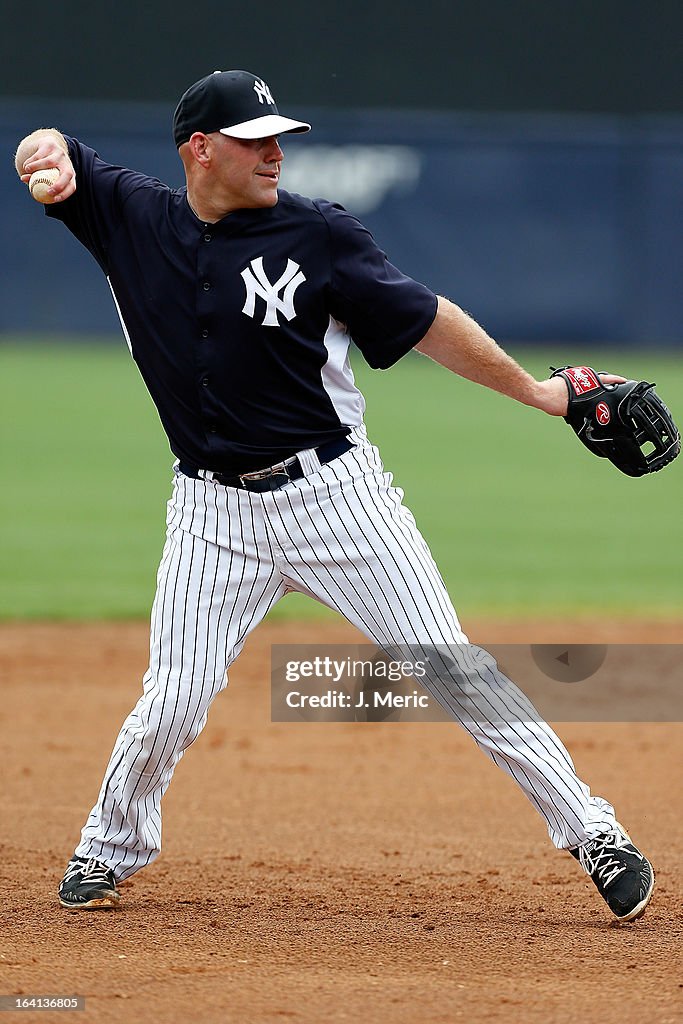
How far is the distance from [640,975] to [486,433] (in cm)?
1094

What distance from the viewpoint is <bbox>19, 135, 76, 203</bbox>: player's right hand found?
330cm

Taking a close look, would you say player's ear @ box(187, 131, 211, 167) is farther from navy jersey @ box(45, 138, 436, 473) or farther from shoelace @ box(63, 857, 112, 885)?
shoelace @ box(63, 857, 112, 885)

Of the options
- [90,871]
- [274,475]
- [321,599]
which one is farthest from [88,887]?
[274,475]

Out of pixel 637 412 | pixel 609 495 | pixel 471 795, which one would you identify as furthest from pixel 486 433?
pixel 637 412

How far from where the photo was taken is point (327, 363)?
3232 millimetres

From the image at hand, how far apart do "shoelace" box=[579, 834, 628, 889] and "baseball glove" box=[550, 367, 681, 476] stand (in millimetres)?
924

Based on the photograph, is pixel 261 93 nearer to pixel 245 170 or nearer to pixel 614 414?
pixel 245 170

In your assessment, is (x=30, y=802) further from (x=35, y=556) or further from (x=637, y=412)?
(x=35, y=556)

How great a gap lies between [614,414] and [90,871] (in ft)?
5.57

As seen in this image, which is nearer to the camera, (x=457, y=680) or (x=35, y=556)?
(x=457, y=680)

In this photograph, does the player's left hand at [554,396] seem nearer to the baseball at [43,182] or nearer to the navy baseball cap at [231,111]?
the navy baseball cap at [231,111]

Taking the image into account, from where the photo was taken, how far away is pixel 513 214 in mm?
19141

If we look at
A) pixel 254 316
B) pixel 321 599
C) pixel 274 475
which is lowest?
pixel 321 599

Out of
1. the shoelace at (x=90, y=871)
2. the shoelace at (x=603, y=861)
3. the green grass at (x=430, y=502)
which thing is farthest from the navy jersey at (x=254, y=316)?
the green grass at (x=430, y=502)
